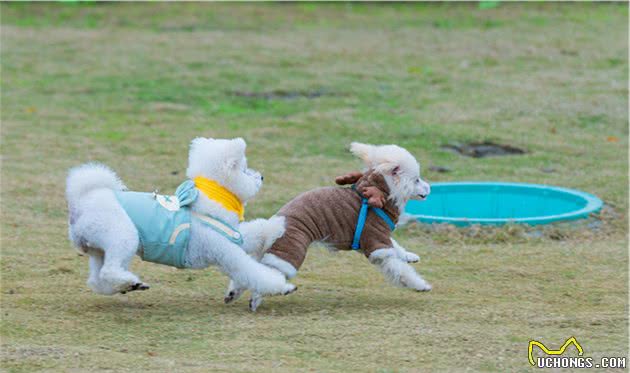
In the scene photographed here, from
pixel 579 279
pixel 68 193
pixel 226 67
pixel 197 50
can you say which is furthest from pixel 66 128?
pixel 579 279

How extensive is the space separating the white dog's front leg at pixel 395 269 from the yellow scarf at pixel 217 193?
2.48ft

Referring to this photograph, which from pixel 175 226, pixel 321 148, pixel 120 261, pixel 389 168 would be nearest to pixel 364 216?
pixel 389 168

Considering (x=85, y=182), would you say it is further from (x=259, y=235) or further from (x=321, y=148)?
(x=321, y=148)

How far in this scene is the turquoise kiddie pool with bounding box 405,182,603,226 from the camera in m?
7.43

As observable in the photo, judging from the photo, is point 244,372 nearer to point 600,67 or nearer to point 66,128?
point 66,128

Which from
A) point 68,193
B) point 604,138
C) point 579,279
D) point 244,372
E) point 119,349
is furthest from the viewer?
point 604,138

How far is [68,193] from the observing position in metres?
4.91

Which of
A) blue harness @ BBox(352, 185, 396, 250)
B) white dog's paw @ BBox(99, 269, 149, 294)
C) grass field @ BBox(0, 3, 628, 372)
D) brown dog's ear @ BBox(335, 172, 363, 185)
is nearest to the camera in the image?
grass field @ BBox(0, 3, 628, 372)

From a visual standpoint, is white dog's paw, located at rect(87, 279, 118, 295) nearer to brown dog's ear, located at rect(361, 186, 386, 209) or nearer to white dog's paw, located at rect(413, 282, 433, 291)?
brown dog's ear, located at rect(361, 186, 386, 209)

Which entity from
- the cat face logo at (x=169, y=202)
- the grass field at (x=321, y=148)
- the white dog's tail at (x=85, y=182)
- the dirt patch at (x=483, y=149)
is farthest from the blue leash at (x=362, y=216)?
the dirt patch at (x=483, y=149)

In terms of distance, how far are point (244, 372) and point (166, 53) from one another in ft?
32.5

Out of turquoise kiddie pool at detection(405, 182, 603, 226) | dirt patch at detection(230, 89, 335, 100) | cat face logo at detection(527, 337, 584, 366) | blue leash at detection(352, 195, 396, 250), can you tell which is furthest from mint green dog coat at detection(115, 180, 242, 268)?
dirt patch at detection(230, 89, 335, 100)

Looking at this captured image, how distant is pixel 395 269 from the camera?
206 inches

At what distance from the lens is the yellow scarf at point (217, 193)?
4973 millimetres
